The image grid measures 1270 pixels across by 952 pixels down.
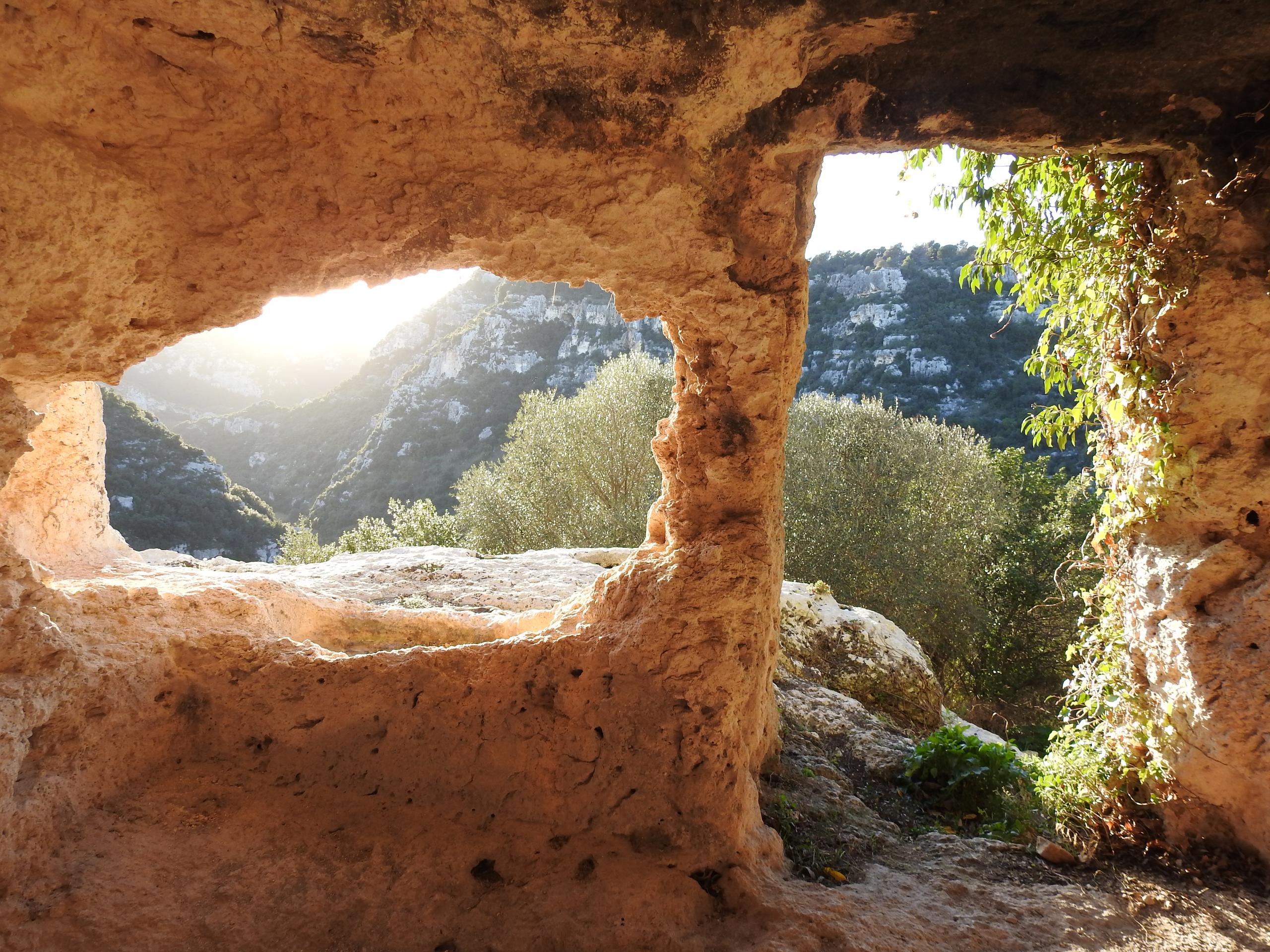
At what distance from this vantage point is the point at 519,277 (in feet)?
11.1

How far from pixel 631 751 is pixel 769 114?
3572 mm

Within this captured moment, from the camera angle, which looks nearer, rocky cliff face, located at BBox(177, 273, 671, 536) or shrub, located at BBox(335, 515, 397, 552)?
shrub, located at BBox(335, 515, 397, 552)

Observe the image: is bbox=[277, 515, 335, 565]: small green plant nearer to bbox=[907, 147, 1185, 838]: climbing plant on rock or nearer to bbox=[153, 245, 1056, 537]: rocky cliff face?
bbox=[153, 245, 1056, 537]: rocky cliff face

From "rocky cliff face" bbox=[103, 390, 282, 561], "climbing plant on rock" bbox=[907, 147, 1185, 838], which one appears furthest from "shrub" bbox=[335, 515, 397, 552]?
"climbing plant on rock" bbox=[907, 147, 1185, 838]

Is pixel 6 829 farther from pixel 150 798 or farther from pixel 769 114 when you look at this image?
pixel 769 114

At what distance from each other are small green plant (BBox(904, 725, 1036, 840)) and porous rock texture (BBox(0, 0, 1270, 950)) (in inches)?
49.7

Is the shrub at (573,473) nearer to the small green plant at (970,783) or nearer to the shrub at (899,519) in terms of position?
the shrub at (899,519)

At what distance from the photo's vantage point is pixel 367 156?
10.2 feet

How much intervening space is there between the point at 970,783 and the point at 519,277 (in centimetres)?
476

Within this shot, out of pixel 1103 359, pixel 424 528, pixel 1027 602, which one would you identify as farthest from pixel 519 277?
pixel 424 528

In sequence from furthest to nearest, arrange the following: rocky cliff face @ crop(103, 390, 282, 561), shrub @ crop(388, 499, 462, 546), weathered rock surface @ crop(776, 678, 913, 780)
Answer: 1. rocky cliff face @ crop(103, 390, 282, 561)
2. shrub @ crop(388, 499, 462, 546)
3. weathered rock surface @ crop(776, 678, 913, 780)

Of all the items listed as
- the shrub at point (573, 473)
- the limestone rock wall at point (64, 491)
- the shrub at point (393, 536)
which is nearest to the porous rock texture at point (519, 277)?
the limestone rock wall at point (64, 491)

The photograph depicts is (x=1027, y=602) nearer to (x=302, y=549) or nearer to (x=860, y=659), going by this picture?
(x=860, y=659)

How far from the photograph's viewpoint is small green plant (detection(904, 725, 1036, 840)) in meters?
4.75
